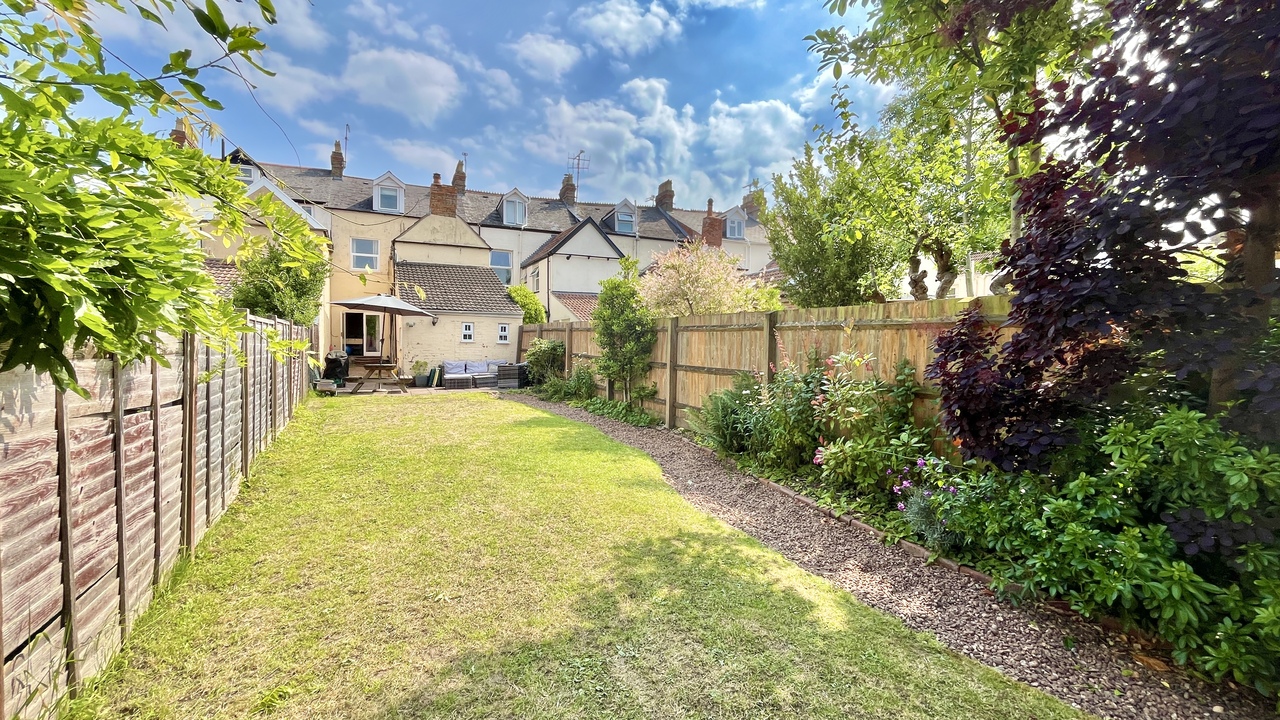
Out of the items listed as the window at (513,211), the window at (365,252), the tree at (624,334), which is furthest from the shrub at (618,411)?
the window at (513,211)

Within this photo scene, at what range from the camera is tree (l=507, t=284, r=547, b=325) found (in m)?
21.7

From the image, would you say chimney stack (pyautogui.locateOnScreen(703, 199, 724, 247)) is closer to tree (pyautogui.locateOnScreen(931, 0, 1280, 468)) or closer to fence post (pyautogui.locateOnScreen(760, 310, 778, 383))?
fence post (pyautogui.locateOnScreen(760, 310, 778, 383))

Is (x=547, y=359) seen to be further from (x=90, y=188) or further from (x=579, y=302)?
(x=90, y=188)

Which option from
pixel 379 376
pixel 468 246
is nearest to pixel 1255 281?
pixel 379 376

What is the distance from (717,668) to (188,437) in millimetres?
3589

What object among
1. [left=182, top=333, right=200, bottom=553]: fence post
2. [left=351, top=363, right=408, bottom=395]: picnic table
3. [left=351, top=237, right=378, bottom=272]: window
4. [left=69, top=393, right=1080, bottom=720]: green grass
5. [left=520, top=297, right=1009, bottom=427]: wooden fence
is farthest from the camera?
[left=351, top=237, right=378, bottom=272]: window

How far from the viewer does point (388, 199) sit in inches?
906

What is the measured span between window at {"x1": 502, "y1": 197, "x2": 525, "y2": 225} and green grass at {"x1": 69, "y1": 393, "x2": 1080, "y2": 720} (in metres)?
22.5

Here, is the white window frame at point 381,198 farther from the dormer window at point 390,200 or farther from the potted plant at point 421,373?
the potted plant at point 421,373

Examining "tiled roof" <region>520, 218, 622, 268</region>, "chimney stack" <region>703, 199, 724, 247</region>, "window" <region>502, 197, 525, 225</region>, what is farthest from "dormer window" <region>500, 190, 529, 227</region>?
"chimney stack" <region>703, 199, 724, 247</region>

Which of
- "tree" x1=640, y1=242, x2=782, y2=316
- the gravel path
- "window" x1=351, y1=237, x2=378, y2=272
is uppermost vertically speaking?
"window" x1=351, y1=237, x2=378, y2=272

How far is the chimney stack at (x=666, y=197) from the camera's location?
98.3 feet

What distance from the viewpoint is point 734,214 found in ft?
94.6

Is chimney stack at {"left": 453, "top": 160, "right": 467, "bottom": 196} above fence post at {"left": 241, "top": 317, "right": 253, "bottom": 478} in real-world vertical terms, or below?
above
